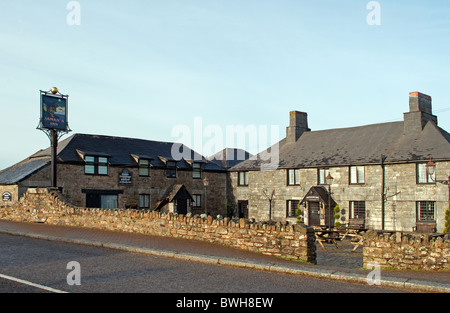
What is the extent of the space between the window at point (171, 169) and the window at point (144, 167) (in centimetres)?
206

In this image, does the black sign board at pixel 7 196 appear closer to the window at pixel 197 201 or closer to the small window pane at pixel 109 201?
the small window pane at pixel 109 201

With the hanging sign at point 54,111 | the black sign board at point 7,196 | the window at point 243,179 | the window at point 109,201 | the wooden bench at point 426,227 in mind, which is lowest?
the wooden bench at point 426,227

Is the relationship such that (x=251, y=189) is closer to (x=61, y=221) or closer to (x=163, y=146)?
(x=163, y=146)

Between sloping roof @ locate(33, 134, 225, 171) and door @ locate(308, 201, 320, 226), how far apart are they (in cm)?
1170

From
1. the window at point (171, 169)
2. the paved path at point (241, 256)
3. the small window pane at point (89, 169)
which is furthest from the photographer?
the window at point (171, 169)

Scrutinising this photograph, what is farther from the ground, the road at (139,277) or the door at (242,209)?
the road at (139,277)

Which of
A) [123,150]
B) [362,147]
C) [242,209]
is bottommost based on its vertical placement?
[242,209]

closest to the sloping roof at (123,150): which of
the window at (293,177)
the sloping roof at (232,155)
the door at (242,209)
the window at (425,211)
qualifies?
the door at (242,209)

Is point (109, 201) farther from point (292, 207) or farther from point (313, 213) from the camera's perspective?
point (313, 213)

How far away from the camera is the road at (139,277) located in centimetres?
843

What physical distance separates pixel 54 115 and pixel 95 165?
8528 millimetres

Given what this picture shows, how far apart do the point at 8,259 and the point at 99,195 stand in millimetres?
24980

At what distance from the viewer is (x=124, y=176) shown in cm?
3800

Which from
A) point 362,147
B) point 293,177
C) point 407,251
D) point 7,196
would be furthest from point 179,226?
point 362,147
